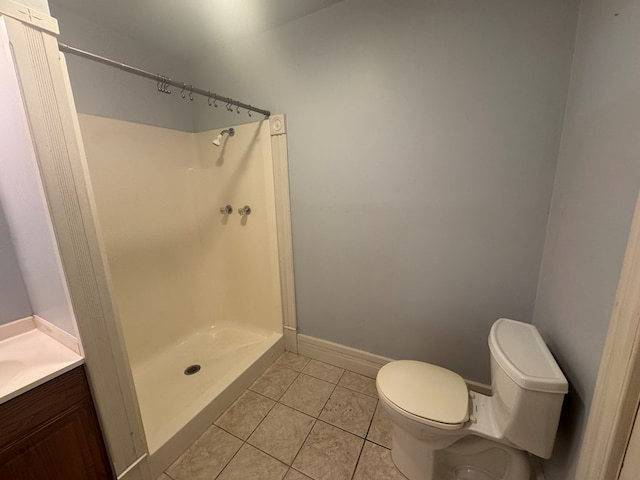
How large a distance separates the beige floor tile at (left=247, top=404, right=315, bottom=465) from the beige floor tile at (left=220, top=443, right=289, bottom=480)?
A: 3cm

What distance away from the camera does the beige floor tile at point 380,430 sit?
4.38 ft

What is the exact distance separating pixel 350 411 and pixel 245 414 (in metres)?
0.63

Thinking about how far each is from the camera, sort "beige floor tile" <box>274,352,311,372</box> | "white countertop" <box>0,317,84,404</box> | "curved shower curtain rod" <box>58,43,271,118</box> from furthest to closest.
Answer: "beige floor tile" <box>274,352,311,372</box> → "curved shower curtain rod" <box>58,43,271,118</box> → "white countertop" <box>0,317,84,404</box>

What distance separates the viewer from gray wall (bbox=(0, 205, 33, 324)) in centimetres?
107

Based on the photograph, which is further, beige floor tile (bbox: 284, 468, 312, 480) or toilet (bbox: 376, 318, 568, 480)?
beige floor tile (bbox: 284, 468, 312, 480)

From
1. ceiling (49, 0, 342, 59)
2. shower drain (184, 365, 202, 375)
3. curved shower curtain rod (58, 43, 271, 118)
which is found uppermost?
ceiling (49, 0, 342, 59)

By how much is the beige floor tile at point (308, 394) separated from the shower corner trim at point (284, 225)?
335 millimetres

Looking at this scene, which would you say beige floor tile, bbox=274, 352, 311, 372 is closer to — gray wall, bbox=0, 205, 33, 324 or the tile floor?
the tile floor

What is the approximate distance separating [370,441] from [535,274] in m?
1.21

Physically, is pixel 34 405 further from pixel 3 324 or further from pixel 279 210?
pixel 279 210

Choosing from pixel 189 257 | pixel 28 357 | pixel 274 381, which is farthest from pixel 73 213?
pixel 274 381

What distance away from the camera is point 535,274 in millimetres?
1245

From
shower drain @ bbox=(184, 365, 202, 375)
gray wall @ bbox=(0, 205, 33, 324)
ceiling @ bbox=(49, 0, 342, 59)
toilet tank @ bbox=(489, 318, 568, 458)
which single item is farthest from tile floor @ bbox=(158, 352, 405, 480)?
ceiling @ bbox=(49, 0, 342, 59)

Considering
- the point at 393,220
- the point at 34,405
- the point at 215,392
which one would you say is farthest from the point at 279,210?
the point at 34,405
